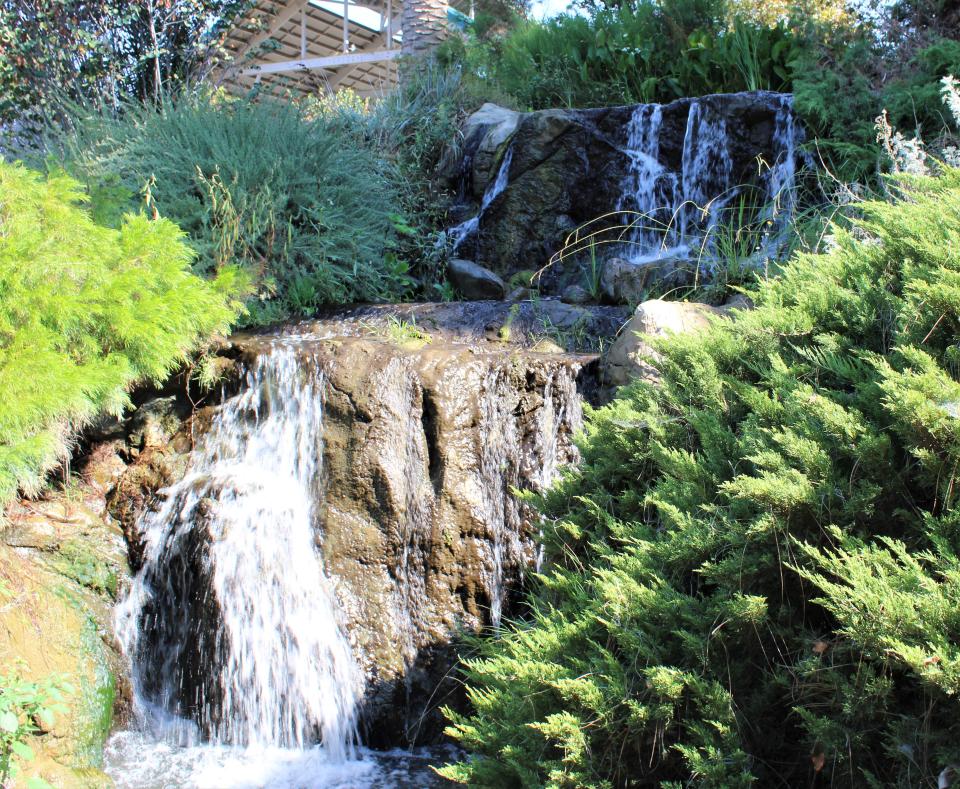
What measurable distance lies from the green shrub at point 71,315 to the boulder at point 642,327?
242cm

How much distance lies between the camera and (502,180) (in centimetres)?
864

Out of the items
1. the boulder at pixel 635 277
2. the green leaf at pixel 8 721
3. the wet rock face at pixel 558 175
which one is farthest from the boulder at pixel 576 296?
the green leaf at pixel 8 721

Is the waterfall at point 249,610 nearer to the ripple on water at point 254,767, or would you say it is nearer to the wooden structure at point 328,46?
the ripple on water at point 254,767

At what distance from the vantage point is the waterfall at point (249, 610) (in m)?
4.61

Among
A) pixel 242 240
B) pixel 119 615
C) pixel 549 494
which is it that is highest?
pixel 242 240

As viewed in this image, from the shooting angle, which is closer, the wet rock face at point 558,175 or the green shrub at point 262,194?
the green shrub at point 262,194

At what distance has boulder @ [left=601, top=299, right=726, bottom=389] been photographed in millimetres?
5105

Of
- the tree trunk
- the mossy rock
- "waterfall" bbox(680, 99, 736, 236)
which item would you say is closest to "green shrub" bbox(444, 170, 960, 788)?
the mossy rock

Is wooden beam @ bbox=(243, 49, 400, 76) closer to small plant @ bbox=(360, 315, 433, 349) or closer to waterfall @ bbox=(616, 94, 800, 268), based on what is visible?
waterfall @ bbox=(616, 94, 800, 268)

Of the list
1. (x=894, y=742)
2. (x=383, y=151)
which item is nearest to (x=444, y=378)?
(x=894, y=742)

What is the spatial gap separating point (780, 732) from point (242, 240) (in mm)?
5648

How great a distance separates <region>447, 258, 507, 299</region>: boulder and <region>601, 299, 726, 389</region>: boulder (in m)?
2.53

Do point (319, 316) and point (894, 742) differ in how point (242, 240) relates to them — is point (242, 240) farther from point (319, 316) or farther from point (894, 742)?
point (894, 742)

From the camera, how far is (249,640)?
469 cm
